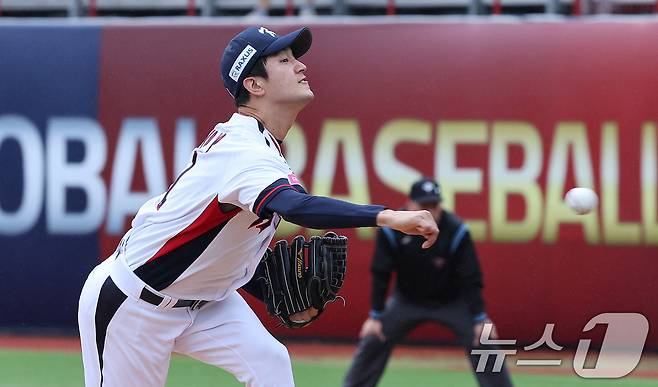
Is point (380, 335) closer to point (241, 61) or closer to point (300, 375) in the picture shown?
point (300, 375)

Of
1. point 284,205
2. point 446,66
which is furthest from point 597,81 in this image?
point 284,205

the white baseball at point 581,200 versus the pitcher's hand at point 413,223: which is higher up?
the pitcher's hand at point 413,223

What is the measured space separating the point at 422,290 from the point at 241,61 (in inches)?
126

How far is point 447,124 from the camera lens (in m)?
10.3

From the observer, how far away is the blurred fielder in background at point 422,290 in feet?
24.8

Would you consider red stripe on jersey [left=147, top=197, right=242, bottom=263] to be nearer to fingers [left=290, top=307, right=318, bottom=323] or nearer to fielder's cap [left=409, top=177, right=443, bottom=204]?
fingers [left=290, top=307, right=318, bottom=323]

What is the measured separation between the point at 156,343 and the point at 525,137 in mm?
5972

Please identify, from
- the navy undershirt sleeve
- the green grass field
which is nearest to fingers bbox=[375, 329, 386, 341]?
the green grass field

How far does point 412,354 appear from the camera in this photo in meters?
10.2

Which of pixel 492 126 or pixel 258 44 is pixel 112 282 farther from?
pixel 492 126

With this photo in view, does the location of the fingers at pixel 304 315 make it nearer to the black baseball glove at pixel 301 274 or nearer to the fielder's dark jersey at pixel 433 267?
the black baseball glove at pixel 301 274

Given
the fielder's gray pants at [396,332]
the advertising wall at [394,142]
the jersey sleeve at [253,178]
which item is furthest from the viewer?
the advertising wall at [394,142]

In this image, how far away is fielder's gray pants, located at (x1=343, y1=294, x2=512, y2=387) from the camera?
297 inches

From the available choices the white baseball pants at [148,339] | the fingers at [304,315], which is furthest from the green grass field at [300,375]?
the white baseball pants at [148,339]
